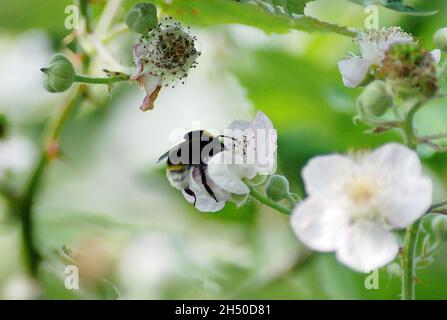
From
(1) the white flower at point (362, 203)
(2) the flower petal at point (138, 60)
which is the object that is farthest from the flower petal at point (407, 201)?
(2) the flower petal at point (138, 60)

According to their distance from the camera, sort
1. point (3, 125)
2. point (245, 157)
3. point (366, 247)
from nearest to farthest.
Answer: point (366, 247) → point (245, 157) → point (3, 125)

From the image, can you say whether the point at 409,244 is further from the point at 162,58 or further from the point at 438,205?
the point at 162,58

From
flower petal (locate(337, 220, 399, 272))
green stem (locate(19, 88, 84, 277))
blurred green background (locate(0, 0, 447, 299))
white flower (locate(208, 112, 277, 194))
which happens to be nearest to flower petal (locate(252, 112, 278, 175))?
white flower (locate(208, 112, 277, 194))

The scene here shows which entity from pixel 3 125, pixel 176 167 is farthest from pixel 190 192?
pixel 3 125
